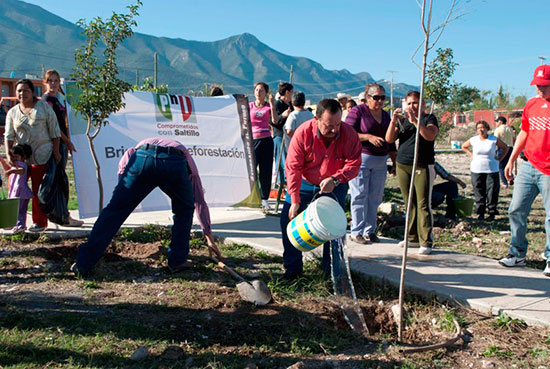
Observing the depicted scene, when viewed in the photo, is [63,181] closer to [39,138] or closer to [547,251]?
[39,138]

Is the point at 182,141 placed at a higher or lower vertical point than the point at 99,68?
lower

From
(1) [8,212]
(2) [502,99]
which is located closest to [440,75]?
(1) [8,212]

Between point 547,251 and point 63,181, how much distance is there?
5724 millimetres

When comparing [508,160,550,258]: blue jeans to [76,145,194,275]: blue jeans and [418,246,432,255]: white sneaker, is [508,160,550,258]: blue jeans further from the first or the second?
[76,145,194,275]: blue jeans

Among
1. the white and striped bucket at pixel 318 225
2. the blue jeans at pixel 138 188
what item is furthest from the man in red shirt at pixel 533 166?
the blue jeans at pixel 138 188

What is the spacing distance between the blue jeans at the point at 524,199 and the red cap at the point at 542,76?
2.73ft

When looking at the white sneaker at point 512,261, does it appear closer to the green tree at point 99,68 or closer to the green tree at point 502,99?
the green tree at point 99,68

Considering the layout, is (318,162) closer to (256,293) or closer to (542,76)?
(256,293)

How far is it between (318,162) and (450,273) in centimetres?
181

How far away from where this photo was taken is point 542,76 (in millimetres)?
4961

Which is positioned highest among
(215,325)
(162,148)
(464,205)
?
(162,148)

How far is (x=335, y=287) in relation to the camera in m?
4.85

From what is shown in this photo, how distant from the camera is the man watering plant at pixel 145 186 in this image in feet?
15.9

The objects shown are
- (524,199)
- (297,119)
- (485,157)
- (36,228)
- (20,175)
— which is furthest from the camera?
(485,157)
